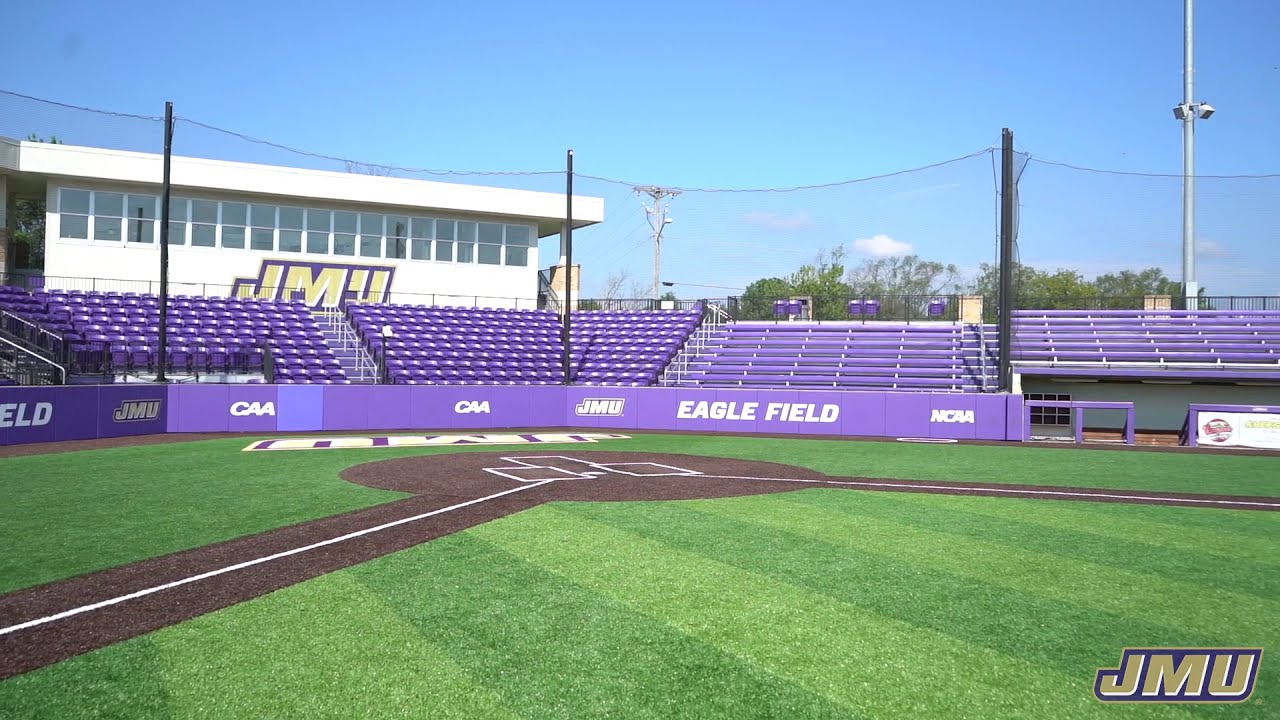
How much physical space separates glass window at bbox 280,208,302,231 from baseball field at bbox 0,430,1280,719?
22836mm

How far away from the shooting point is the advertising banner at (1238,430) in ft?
70.9

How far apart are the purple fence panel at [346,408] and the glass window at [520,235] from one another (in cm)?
1552

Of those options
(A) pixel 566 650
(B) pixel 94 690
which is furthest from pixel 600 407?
(B) pixel 94 690

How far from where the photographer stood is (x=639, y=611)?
6492mm

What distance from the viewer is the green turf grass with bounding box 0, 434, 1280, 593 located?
8.70 m

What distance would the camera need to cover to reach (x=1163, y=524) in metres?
10.5

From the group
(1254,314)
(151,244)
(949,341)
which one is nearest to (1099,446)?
(949,341)

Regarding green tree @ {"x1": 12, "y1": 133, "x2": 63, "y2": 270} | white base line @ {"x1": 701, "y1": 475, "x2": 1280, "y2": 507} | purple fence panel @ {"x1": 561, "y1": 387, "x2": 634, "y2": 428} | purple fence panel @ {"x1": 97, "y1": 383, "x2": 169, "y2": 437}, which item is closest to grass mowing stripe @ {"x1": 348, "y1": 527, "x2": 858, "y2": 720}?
white base line @ {"x1": 701, "y1": 475, "x2": 1280, "y2": 507}

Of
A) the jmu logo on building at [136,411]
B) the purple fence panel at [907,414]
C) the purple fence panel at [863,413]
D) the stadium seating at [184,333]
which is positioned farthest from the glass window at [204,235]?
the purple fence panel at [907,414]

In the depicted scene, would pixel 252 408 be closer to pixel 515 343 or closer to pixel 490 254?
pixel 515 343

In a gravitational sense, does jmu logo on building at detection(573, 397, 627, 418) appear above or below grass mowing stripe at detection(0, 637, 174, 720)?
above

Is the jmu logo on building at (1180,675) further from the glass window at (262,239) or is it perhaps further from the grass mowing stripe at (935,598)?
the glass window at (262,239)

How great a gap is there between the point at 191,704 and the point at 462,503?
6.46 metres

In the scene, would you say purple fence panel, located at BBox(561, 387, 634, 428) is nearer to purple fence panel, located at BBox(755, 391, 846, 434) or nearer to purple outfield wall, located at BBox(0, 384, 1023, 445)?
purple outfield wall, located at BBox(0, 384, 1023, 445)
